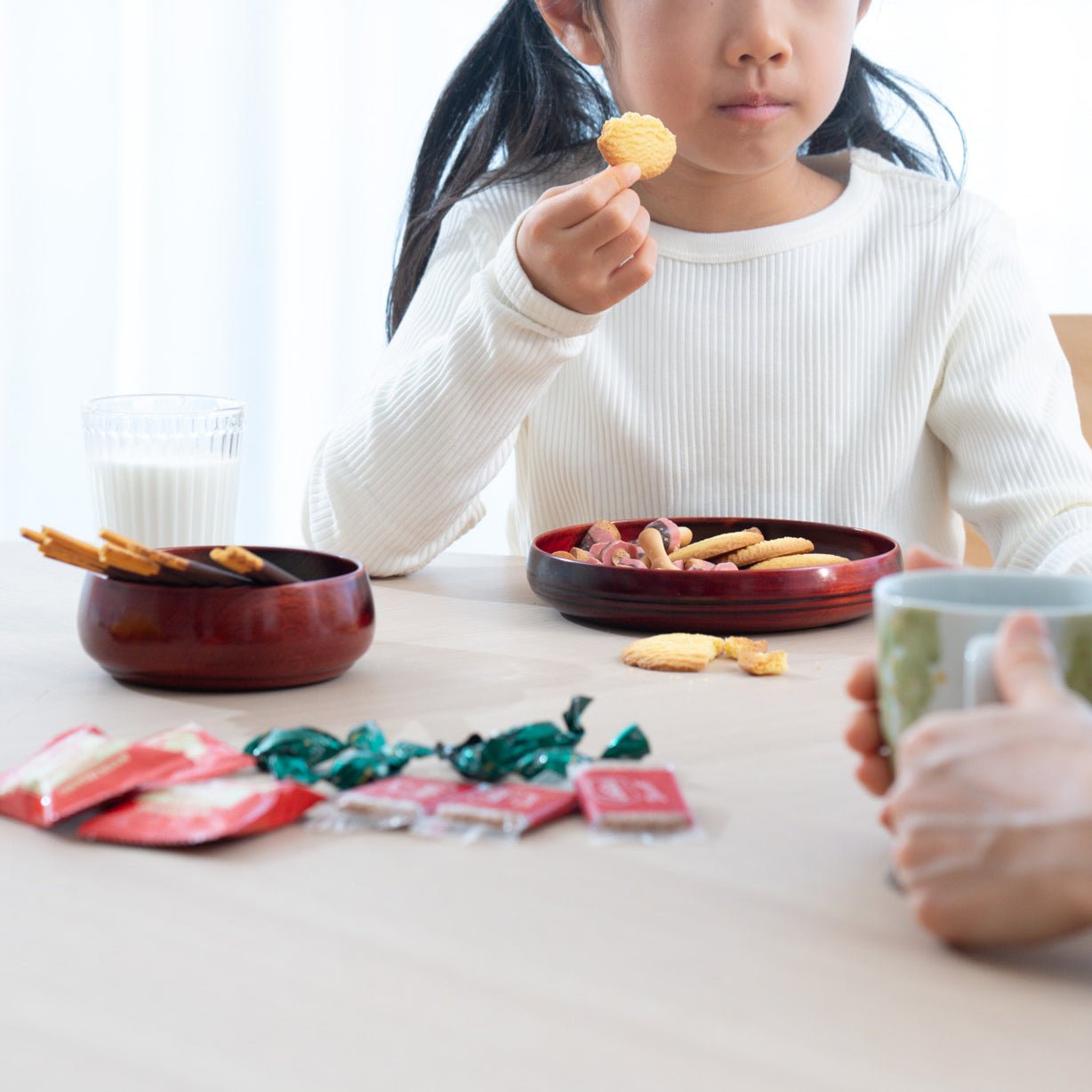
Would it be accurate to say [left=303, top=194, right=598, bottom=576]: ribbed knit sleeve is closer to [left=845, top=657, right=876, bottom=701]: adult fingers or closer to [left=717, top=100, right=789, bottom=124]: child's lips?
[left=717, top=100, right=789, bottom=124]: child's lips

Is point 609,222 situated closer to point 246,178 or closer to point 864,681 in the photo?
point 864,681

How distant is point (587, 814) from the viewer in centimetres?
53

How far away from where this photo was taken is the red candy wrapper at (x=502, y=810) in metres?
0.52

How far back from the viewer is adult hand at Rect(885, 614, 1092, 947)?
1.22ft

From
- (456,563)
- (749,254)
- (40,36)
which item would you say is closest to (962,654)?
(456,563)

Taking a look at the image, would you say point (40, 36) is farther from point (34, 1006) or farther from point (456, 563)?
point (34, 1006)

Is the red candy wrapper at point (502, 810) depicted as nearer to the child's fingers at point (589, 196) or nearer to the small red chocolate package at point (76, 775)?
the small red chocolate package at point (76, 775)

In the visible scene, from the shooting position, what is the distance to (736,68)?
1.16 meters

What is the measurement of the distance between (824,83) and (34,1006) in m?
1.04

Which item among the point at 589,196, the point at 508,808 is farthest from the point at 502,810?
the point at 589,196

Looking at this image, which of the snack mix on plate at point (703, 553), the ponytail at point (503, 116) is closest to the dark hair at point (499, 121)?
the ponytail at point (503, 116)

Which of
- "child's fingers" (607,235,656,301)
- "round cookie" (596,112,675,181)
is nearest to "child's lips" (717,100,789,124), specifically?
"round cookie" (596,112,675,181)

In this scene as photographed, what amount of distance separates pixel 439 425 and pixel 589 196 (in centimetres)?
27

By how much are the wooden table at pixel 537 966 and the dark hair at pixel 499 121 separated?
0.91m
